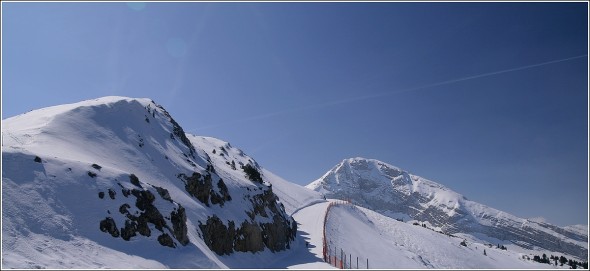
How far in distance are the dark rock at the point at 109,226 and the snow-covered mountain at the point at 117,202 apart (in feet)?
0.18

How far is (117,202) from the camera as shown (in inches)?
936

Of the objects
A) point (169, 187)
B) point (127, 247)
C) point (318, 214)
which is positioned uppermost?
point (318, 214)

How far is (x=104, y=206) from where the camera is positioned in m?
22.8

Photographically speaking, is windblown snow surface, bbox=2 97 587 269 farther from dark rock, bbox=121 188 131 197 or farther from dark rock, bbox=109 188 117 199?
dark rock, bbox=121 188 131 197

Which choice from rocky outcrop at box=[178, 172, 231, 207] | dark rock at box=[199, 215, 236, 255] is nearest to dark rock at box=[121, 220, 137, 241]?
dark rock at box=[199, 215, 236, 255]

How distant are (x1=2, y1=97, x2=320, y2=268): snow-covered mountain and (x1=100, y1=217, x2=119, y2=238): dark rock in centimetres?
6

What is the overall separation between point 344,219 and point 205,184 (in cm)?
4651

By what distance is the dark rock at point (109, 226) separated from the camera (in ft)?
70.0

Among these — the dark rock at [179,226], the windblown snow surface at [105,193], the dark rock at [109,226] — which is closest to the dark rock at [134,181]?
the windblown snow surface at [105,193]

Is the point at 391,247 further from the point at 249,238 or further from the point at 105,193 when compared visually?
the point at 105,193

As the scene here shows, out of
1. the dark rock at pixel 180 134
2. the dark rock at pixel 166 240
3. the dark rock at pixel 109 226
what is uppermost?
the dark rock at pixel 180 134

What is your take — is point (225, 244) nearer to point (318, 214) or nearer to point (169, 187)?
point (169, 187)

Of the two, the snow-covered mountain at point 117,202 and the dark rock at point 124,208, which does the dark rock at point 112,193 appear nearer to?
the snow-covered mountain at point 117,202

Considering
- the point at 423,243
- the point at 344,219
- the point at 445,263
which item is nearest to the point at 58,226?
the point at 344,219
